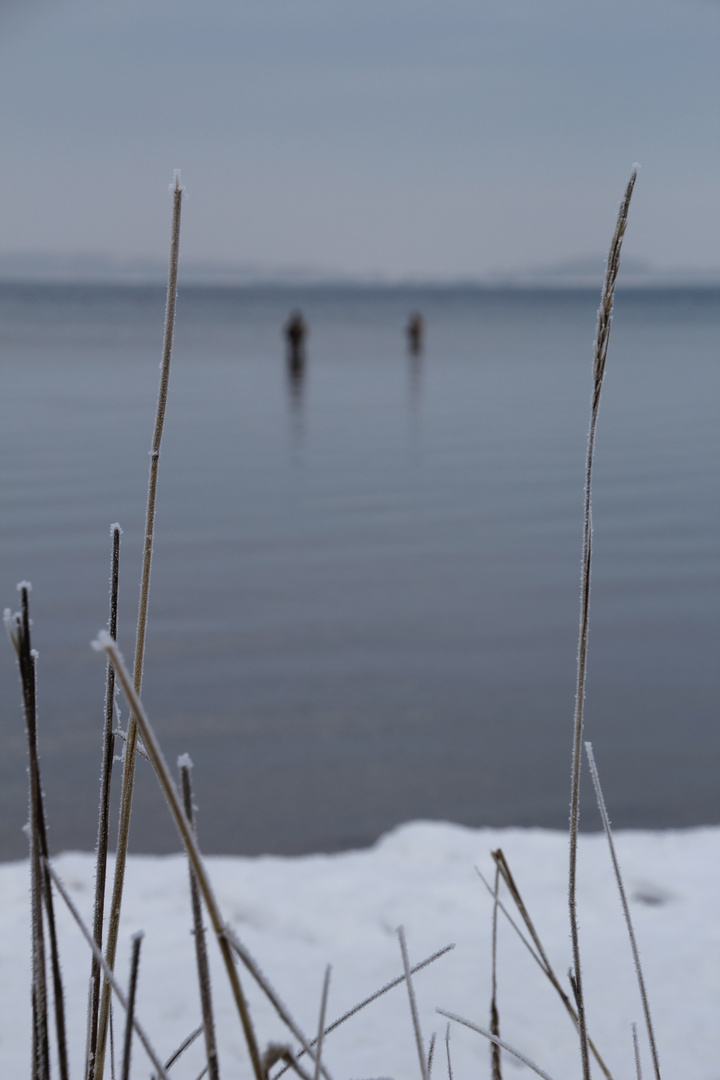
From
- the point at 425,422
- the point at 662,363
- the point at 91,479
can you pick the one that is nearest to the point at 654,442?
the point at 425,422

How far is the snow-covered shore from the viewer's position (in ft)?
7.91

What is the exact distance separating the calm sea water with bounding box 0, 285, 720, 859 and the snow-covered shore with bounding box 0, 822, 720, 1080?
0.69 meters

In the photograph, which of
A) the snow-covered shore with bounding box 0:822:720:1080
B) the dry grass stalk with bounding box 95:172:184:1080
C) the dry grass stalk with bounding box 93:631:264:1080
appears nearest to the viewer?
the dry grass stalk with bounding box 93:631:264:1080

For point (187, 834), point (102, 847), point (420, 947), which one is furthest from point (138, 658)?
point (420, 947)

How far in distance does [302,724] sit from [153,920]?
2.08 m

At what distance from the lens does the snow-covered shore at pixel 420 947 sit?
241 centimetres

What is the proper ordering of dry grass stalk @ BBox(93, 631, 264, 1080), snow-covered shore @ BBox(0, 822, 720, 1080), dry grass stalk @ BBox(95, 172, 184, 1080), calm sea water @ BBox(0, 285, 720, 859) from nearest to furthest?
dry grass stalk @ BBox(93, 631, 264, 1080) < dry grass stalk @ BBox(95, 172, 184, 1080) < snow-covered shore @ BBox(0, 822, 720, 1080) < calm sea water @ BBox(0, 285, 720, 859)

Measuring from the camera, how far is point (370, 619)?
23.0 ft

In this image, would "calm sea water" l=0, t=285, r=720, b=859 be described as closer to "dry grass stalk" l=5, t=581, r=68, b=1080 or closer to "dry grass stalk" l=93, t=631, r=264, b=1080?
"dry grass stalk" l=5, t=581, r=68, b=1080

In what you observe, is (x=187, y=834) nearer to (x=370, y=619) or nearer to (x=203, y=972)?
(x=203, y=972)

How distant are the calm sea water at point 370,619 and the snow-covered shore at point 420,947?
27.2 inches

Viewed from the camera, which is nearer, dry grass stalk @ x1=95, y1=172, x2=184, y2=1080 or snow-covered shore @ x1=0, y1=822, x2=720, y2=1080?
dry grass stalk @ x1=95, y1=172, x2=184, y2=1080

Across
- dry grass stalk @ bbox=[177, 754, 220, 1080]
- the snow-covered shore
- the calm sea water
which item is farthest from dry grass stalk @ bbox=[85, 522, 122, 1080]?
the calm sea water

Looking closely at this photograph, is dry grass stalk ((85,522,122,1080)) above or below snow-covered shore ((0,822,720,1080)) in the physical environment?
above
